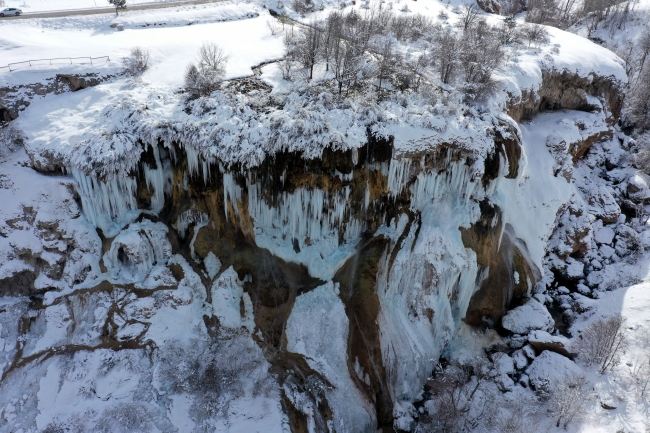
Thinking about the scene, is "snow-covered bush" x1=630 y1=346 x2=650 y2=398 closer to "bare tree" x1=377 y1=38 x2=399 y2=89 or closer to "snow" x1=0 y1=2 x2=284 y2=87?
"bare tree" x1=377 y1=38 x2=399 y2=89

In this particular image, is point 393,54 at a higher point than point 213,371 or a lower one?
higher

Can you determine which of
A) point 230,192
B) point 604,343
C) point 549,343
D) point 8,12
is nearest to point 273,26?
point 230,192

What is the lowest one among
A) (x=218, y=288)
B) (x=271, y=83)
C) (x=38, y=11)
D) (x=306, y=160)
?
(x=218, y=288)

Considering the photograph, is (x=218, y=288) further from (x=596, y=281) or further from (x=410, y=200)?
(x=596, y=281)

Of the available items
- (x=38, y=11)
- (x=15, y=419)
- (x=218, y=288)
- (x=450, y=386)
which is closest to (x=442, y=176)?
(x=450, y=386)

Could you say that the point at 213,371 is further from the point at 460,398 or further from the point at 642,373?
the point at 642,373

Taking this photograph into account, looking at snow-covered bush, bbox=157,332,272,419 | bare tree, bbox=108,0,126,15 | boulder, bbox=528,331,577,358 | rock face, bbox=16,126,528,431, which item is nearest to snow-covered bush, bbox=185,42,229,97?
rock face, bbox=16,126,528,431
